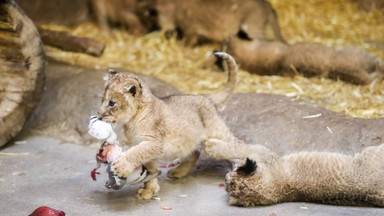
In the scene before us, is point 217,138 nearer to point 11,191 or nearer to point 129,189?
point 129,189

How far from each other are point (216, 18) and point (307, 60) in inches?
102

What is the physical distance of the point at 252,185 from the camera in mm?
4684

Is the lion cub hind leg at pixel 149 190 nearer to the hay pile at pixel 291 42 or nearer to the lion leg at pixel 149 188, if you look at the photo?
the lion leg at pixel 149 188

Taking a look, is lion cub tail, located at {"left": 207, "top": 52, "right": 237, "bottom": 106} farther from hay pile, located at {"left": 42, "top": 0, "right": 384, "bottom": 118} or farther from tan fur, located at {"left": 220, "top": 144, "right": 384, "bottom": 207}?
hay pile, located at {"left": 42, "top": 0, "right": 384, "bottom": 118}

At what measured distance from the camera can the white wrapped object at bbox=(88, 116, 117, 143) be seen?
4715 millimetres

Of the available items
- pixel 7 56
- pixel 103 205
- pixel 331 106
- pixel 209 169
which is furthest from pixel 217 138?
pixel 7 56

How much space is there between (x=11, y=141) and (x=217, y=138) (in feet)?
9.51

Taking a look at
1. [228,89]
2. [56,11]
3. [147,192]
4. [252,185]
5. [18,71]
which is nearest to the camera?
[252,185]

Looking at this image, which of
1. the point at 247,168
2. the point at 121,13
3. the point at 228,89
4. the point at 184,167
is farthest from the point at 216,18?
the point at 247,168

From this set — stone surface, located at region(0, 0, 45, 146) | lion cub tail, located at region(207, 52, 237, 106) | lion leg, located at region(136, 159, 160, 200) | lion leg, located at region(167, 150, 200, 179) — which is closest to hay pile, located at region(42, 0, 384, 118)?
lion cub tail, located at region(207, 52, 237, 106)

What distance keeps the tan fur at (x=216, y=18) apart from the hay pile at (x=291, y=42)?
0.29 meters

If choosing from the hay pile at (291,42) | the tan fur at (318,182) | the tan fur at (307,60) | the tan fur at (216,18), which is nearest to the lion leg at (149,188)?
the tan fur at (318,182)

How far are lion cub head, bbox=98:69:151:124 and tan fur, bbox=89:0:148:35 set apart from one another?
262 inches

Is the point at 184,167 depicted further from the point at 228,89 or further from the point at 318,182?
the point at 318,182
